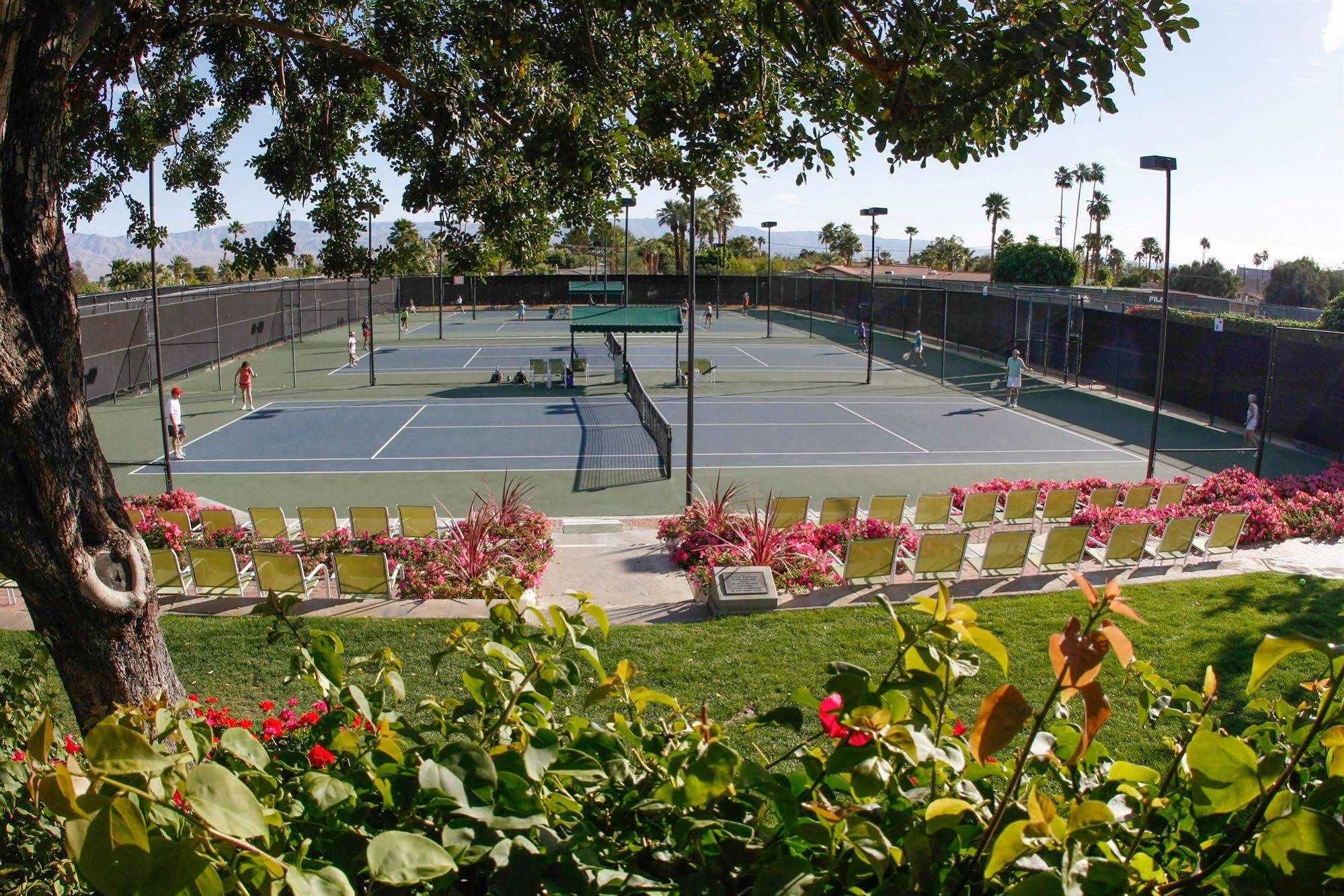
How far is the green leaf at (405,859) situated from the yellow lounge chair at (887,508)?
49.4ft

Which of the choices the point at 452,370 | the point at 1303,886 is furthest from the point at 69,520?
the point at 452,370

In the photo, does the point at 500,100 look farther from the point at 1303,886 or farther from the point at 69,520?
the point at 1303,886

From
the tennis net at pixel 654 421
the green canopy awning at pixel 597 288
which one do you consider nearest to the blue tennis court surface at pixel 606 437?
the tennis net at pixel 654 421

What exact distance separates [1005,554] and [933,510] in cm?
356

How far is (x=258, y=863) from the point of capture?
5.29 ft

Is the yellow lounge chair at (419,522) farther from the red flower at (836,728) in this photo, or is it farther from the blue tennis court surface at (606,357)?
the blue tennis court surface at (606,357)

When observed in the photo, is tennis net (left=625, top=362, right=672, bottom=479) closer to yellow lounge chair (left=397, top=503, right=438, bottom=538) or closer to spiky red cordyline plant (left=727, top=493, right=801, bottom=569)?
yellow lounge chair (left=397, top=503, right=438, bottom=538)

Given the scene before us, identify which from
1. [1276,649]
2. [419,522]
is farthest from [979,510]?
[1276,649]

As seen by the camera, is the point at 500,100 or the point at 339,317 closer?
the point at 500,100

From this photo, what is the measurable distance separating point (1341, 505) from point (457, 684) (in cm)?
1455

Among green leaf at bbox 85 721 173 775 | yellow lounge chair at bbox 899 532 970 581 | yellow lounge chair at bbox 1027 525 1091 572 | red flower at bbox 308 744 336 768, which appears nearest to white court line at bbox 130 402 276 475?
yellow lounge chair at bbox 899 532 970 581

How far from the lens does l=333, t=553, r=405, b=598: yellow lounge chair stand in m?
12.3

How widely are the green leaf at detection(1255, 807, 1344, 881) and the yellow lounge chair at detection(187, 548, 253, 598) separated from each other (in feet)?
40.4

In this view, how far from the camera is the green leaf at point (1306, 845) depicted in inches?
66.2
